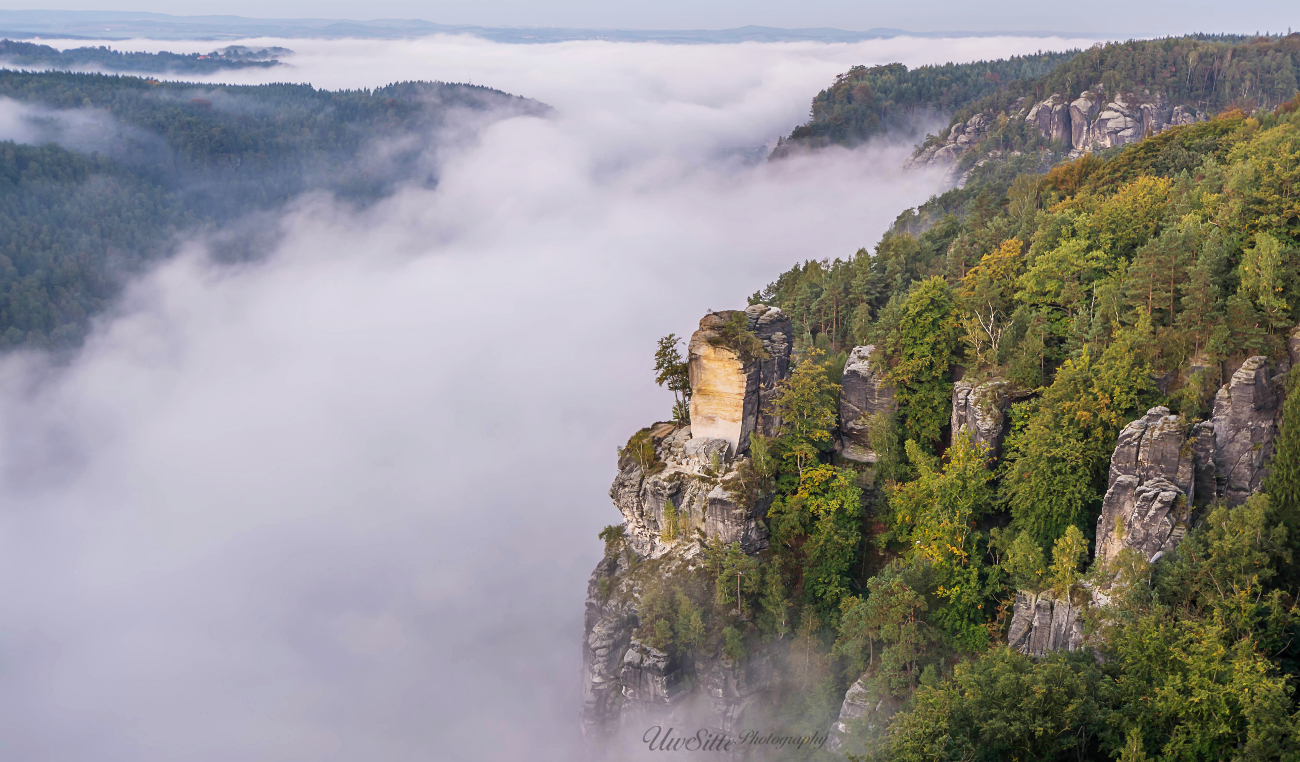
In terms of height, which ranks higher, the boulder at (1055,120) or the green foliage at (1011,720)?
the boulder at (1055,120)

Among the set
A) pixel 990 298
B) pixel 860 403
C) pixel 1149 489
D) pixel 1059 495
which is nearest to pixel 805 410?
pixel 860 403

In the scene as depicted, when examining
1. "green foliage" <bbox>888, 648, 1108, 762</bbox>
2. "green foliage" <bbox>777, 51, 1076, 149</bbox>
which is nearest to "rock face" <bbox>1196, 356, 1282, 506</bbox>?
"green foliage" <bbox>888, 648, 1108, 762</bbox>

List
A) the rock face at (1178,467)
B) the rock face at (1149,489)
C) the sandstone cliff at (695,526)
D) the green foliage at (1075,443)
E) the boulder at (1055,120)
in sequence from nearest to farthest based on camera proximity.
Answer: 1. the rock face at (1149,489)
2. the rock face at (1178,467)
3. the green foliage at (1075,443)
4. the sandstone cliff at (695,526)
5. the boulder at (1055,120)

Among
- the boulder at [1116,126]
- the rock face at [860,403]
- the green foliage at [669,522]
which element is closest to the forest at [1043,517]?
the rock face at [860,403]

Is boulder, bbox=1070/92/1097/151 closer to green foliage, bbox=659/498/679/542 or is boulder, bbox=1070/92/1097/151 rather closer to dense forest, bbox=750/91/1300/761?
dense forest, bbox=750/91/1300/761

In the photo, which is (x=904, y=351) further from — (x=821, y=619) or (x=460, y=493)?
(x=460, y=493)

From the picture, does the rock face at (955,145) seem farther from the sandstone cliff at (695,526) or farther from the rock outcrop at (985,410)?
the rock outcrop at (985,410)

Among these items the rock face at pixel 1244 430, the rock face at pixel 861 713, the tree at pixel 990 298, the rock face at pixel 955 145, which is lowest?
the rock face at pixel 861 713

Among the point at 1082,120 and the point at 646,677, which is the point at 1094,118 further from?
the point at 646,677
